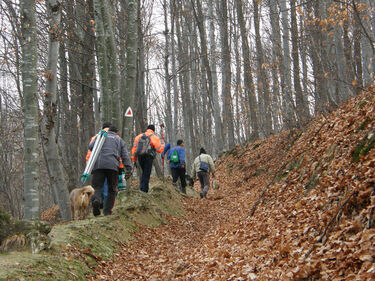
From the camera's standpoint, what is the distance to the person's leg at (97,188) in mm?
7688

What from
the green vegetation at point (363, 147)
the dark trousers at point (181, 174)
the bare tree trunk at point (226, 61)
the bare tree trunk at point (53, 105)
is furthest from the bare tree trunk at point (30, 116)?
the bare tree trunk at point (226, 61)

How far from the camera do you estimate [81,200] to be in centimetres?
827

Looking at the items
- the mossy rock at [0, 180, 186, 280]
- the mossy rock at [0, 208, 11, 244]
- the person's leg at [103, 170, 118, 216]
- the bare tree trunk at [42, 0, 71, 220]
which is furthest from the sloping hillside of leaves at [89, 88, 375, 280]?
the bare tree trunk at [42, 0, 71, 220]

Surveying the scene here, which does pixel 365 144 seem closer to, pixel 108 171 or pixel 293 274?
pixel 293 274

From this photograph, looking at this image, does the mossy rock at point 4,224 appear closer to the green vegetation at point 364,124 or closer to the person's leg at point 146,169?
the green vegetation at point 364,124

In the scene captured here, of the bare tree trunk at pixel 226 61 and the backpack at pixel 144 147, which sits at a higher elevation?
the bare tree trunk at pixel 226 61

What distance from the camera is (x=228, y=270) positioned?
500 centimetres

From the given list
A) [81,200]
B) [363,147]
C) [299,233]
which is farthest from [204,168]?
[299,233]

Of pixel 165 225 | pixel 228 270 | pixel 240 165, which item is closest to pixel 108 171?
pixel 165 225

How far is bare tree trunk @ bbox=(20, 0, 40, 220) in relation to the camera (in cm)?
648

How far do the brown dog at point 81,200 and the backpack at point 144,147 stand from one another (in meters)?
2.47

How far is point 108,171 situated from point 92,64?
678 centimetres

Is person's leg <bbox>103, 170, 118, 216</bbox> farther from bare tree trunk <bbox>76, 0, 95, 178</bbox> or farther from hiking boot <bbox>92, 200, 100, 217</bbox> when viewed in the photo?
bare tree trunk <bbox>76, 0, 95, 178</bbox>

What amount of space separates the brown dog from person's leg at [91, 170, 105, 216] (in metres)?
0.43
